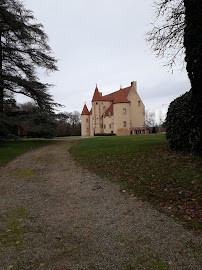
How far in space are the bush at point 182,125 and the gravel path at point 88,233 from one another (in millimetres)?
4680

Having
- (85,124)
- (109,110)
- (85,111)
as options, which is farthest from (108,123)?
(85,111)

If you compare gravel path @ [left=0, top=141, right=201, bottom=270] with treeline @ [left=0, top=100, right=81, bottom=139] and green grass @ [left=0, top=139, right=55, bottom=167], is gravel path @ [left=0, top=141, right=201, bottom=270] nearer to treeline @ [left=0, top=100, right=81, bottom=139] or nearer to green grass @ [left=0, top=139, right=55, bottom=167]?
green grass @ [left=0, top=139, right=55, bottom=167]

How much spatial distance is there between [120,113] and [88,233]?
39.4 meters

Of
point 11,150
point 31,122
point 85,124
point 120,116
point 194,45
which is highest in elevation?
point 120,116

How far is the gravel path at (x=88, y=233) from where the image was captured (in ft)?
9.19

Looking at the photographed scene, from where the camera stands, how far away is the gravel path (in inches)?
110

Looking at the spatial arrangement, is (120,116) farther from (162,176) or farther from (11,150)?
(162,176)

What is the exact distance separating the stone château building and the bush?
3217 cm

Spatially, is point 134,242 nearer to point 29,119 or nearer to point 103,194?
point 103,194

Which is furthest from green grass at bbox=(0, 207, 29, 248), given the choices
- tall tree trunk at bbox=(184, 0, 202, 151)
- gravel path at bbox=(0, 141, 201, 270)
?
tall tree trunk at bbox=(184, 0, 202, 151)

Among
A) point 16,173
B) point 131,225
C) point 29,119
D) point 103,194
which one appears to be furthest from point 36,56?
point 131,225

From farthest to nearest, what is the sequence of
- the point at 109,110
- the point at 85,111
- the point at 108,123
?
1. the point at 85,111
2. the point at 109,110
3. the point at 108,123

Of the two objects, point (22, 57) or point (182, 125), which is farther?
point (22, 57)

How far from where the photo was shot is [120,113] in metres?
42.2
